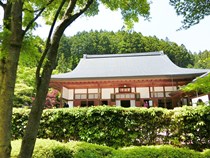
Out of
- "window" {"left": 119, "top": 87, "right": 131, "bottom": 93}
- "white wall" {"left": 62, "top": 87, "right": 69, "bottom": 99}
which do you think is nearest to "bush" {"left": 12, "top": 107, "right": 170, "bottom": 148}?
"white wall" {"left": 62, "top": 87, "right": 69, "bottom": 99}

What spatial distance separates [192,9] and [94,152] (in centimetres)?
357

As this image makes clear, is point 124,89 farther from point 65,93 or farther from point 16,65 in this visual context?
point 16,65

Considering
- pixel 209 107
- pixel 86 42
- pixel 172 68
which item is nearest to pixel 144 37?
pixel 86 42

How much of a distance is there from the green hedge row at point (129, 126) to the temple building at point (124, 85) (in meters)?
8.95

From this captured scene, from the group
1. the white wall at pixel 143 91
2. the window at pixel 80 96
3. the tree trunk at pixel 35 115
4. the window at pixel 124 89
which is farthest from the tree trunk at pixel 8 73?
the white wall at pixel 143 91

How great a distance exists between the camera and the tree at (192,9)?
3586 millimetres

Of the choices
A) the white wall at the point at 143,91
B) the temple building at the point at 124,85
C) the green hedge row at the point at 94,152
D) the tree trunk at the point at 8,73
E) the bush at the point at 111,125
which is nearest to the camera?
the tree trunk at the point at 8,73

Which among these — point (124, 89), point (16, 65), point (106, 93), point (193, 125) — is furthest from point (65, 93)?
point (16, 65)

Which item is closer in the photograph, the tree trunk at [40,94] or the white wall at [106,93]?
the tree trunk at [40,94]

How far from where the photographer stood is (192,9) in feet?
12.1

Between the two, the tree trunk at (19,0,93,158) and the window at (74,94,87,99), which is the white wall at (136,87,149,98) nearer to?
the window at (74,94,87,99)

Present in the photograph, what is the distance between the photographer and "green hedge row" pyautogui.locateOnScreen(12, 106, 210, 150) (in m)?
6.00

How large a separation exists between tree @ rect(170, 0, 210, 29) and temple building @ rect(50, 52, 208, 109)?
11.3 m

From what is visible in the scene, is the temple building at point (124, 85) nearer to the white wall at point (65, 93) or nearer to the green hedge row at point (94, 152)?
the white wall at point (65, 93)
